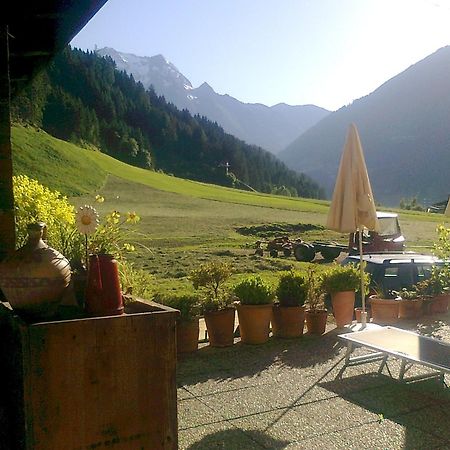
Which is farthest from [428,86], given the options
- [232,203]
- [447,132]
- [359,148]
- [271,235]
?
[359,148]

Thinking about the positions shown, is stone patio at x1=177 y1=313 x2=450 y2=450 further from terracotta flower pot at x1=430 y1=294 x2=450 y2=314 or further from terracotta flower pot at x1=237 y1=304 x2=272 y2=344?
terracotta flower pot at x1=430 y1=294 x2=450 y2=314

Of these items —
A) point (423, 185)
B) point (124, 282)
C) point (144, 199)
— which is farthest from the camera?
point (423, 185)

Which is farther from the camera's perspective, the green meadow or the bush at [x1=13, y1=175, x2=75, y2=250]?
the green meadow

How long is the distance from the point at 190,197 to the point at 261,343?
50.5m

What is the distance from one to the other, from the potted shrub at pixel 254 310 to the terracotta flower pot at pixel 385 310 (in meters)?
1.97

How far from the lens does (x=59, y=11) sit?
3107mm

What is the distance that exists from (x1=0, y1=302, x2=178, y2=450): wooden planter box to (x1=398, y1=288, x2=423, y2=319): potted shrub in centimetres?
597

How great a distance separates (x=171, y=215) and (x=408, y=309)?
32.0 metres

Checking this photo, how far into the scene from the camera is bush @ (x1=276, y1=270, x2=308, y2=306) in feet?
21.5

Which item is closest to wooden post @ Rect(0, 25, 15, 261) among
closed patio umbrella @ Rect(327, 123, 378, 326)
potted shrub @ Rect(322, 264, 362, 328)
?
closed patio umbrella @ Rect(327, 123, 378, 326)

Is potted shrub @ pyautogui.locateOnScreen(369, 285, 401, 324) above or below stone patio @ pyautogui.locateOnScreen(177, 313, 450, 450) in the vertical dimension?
above

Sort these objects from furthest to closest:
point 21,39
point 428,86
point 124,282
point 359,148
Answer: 1. point 428,86
2. point 359,148
3. point 124,282
4. point 21,39

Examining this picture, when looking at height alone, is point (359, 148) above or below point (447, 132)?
below

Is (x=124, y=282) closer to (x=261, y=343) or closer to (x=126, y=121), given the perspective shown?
(x=261, y=343)
